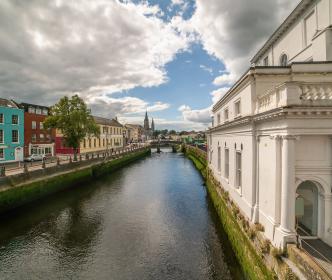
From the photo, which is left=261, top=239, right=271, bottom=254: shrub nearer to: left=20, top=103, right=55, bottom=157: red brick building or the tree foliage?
the tree foliage

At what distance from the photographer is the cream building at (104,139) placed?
53000 millimetres

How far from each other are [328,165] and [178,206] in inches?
538

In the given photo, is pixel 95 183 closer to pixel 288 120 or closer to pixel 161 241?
pixel 161 241

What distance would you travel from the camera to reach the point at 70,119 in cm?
2997

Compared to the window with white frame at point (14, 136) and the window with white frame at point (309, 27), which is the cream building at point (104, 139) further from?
the window with white frame at point (309, 27)

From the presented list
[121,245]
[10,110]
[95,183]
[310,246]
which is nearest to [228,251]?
[310,246]

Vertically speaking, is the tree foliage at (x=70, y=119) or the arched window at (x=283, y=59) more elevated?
the arched window at (x=283, y=59)

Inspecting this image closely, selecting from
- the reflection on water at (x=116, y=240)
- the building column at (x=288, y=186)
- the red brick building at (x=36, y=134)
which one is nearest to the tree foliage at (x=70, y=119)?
the reflection on water at (x=116, y=240)

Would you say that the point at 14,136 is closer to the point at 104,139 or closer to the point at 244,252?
the point at 104,139

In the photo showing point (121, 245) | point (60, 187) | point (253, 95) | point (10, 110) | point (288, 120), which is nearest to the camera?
point (288, 120)

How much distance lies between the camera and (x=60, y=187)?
24.5 m

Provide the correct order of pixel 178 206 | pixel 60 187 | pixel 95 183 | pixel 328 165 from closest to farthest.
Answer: pixel 328 165, pixel 178 206, pixel 60 187, pixel 95 183

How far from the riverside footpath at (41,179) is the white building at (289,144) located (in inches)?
670

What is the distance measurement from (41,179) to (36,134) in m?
23.3
